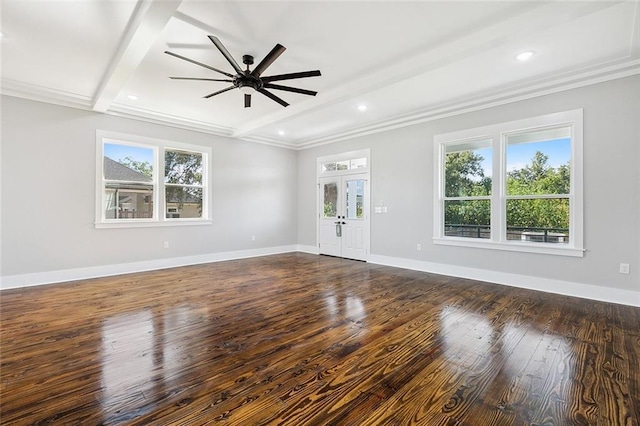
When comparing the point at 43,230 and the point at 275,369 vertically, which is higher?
the point at 43,230

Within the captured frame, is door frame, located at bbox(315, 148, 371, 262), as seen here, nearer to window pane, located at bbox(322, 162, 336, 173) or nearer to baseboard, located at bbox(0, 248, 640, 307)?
window pane, located at bbox(322, 162, 336, 173)

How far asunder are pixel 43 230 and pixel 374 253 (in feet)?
19.2

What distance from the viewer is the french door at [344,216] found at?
6719mm

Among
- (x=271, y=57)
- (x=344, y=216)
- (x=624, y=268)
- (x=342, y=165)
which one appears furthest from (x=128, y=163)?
(x=624, y=268)

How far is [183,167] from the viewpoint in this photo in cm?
623

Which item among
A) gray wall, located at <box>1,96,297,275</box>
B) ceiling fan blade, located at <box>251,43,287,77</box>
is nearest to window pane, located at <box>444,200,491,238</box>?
ceiling fan blade, located at <box>251,43,287,77</box>

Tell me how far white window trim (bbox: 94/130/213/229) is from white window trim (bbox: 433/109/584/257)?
4.76 metres

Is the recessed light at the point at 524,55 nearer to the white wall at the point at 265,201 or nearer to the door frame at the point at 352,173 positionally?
the white wall at the point at 265,201

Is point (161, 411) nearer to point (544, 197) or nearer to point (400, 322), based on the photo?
point (400, 322)

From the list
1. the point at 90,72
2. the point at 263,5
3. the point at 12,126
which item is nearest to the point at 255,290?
the point at 263,5

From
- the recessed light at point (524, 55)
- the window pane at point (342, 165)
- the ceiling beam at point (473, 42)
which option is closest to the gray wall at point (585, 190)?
the window pane at point (342, 165)

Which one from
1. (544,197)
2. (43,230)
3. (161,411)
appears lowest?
(161,411)

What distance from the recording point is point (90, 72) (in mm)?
3943

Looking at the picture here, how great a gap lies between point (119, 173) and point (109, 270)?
174cm
